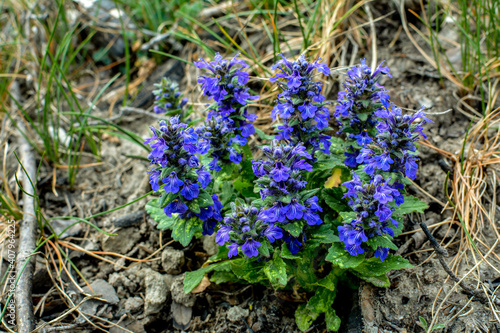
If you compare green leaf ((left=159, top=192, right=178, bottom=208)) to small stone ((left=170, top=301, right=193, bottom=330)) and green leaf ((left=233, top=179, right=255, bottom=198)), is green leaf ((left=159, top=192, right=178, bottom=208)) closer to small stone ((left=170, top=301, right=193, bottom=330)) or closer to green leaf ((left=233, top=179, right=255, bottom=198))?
green leaf ((left=233, top=179, right=255, bottom=198))

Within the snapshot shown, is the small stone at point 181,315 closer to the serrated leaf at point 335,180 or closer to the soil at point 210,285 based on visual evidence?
the soil at point 210,285

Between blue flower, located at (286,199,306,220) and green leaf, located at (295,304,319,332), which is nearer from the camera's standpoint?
blue flower, located at (286,199,306,220)

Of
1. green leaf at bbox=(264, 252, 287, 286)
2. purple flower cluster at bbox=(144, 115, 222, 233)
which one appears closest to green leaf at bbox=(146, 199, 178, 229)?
purple flower cluster at bbox=(144, 115, 222, 233)

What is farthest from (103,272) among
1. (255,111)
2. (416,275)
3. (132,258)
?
(416,275)

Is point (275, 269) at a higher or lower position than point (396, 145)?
lower

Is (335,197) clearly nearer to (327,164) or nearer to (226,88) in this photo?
(327,164)

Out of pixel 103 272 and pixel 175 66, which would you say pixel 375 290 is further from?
pixel 175 66

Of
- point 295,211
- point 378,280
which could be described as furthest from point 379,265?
point 295,211
